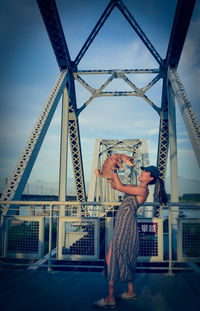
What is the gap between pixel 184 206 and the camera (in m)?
4.18

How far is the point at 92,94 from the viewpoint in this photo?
10.7 m

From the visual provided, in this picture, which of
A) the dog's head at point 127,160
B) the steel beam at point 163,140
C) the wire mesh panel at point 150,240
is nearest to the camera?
the dog's head at point 127,160

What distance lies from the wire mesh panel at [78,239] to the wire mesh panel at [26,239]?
0.40 metres

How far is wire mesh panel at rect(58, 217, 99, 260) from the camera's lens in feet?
13.8

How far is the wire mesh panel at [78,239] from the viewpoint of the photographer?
421 centimetres

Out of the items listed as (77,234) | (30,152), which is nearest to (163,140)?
(30,152)

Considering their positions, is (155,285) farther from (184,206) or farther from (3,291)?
(3,291)

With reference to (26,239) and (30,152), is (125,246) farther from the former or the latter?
(30,152)

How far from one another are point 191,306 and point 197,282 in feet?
2.88

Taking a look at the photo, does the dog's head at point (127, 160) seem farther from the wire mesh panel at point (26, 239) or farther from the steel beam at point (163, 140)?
the steel beam at point (163, 140)

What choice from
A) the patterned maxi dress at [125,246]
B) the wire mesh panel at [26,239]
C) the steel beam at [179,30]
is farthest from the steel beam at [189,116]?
the wire mesh panel at [26,239]

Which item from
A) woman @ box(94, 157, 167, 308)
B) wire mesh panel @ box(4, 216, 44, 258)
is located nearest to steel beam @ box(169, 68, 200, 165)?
woman @ box(94, 157, 167, 308)

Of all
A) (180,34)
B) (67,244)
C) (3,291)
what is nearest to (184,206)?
(67,244)

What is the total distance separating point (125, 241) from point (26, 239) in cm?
257
